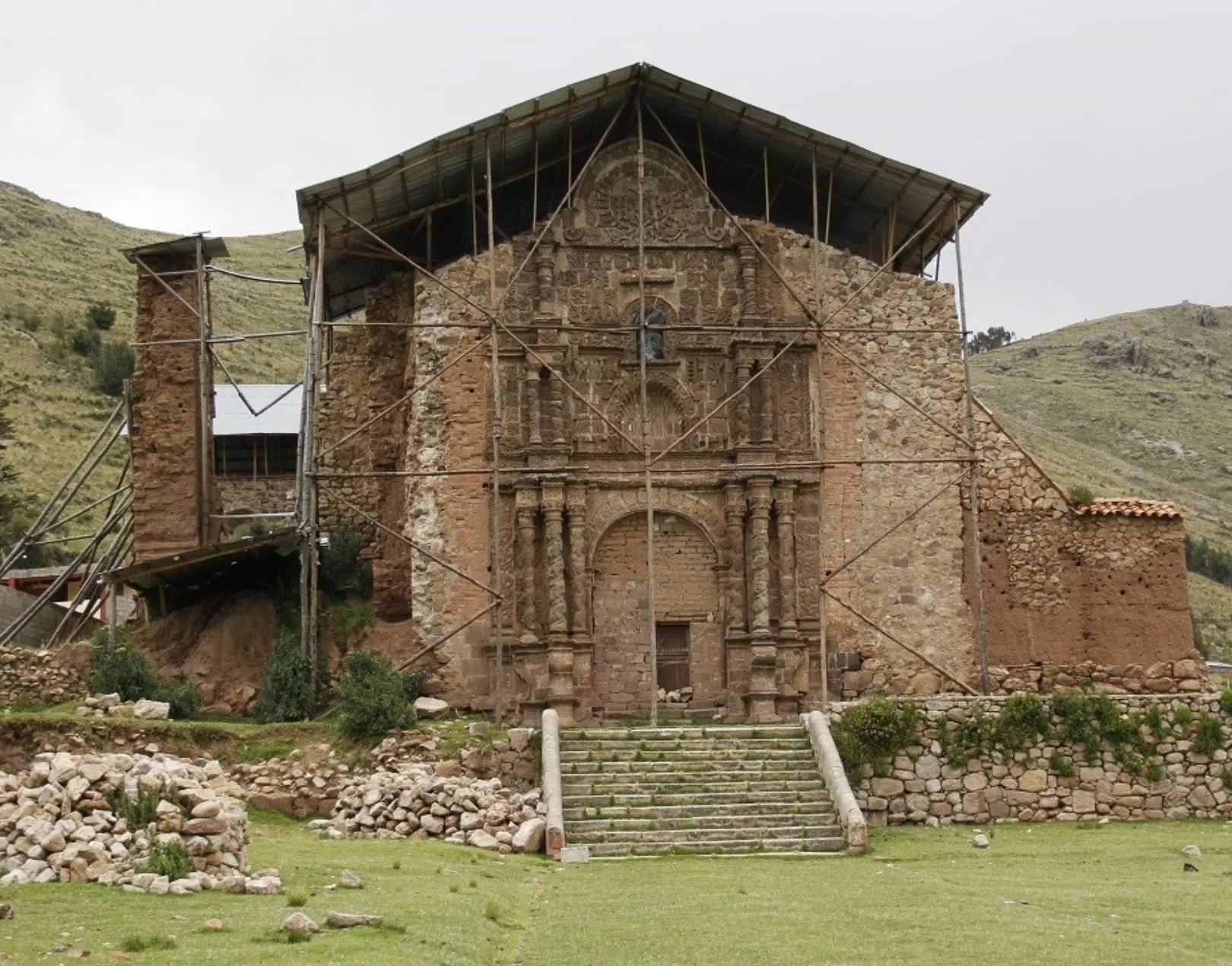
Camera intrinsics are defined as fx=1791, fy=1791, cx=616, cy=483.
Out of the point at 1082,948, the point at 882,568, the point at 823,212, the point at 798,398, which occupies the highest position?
the point at 823,212

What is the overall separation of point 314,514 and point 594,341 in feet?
19.5

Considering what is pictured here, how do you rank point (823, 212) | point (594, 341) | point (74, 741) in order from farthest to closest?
point (823, 212) → point (594, 341) → point (74, 741)

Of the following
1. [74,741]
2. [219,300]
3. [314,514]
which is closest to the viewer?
[74,741]

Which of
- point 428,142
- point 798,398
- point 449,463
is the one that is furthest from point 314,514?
point 798,398

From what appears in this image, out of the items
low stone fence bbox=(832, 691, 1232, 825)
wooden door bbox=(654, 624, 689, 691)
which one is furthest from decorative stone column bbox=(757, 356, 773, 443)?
low stone fence bbox=(832, 691, 1232, 825)

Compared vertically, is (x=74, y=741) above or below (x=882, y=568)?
below

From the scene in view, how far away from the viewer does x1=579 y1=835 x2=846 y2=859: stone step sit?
2320 cm

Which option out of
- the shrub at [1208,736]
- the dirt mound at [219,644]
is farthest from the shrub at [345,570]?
the shrub at [1208,736]

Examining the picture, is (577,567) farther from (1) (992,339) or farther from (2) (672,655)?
(1) (992,339)

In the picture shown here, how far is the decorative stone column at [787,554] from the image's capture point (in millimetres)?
31359

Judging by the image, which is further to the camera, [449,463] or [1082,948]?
[449,463]

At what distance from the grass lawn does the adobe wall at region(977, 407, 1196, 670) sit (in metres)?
8.88

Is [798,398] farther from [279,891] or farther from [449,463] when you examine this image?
[279,891]

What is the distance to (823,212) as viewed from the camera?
34.8m
